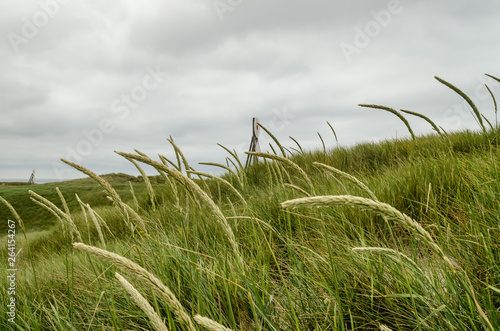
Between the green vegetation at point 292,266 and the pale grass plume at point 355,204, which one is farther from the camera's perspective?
the green vegetation at point 292,266

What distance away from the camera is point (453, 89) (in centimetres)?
255

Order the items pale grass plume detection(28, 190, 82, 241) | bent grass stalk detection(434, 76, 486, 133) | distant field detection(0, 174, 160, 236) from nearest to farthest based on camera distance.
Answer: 1. pale grass plume detection(28, 190, 82, 241)
2. bent grass stalk detection(434, 76, 486, 133)
3. distant field detection(0, 174, 160, 236)

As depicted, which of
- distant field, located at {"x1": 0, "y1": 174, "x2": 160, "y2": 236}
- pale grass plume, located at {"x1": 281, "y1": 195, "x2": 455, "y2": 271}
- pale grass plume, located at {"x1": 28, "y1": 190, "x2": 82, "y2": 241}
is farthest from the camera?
distant field, located at {"x1": 0, "y1": 174, "x2": 160, "y2": 236}

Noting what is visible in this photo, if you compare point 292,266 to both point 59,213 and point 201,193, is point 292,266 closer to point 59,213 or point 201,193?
point 201,193

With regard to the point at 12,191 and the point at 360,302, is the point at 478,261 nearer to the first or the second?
the point at 360,302

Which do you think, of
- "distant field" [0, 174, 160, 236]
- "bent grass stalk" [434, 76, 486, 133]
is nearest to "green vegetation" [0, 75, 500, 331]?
"bent grass stalk" [434, 76, 486, 133]

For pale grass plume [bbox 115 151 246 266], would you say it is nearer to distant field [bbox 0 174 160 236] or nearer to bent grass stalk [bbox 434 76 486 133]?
bent grass stalk [bbox 434 76 486 133]

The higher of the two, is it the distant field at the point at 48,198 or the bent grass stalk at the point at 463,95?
the bent grass stalk at the point at 463,95

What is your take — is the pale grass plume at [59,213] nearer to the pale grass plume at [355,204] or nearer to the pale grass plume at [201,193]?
the pale grass plume at [201,193]

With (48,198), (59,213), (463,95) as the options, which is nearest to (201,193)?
(59,213)

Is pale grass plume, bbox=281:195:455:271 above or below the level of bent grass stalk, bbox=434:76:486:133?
below

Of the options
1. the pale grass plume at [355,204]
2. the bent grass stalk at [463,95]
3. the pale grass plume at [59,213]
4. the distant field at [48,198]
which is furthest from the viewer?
the distant field at [48,198]

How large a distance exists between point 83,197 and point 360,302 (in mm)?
14994

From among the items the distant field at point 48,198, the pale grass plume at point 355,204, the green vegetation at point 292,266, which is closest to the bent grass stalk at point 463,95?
the green vegetation at point 292,266
